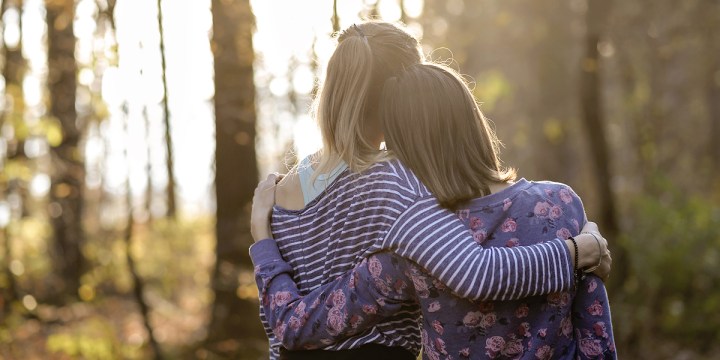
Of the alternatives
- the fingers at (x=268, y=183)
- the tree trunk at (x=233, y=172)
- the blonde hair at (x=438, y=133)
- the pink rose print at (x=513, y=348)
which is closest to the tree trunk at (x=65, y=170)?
the tree trunk at (x=233, y=172)

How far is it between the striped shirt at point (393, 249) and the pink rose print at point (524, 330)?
7.7 inches

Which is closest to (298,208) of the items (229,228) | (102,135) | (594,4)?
(229,228)

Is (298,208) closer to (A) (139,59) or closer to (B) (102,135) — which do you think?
(A) (139,59)

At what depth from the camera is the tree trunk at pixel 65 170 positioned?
1102 centimetres

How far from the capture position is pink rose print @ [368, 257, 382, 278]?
2.99m

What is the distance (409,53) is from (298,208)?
667mm

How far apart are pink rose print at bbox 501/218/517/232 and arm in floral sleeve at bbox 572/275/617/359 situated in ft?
1.08

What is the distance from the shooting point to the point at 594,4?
9555 millimetres

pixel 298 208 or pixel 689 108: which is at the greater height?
pixel 298 208

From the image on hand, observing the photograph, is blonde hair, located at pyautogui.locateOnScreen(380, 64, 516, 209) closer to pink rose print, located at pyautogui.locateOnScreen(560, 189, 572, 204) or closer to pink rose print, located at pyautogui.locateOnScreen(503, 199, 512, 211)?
pink rose print, located at pyautogui.locateOnScreen(503, 199, 512, 211)

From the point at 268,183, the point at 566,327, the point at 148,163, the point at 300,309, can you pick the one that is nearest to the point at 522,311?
the point at 566,327

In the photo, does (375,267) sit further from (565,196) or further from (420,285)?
(565,196)

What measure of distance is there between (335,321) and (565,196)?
0.88 metres

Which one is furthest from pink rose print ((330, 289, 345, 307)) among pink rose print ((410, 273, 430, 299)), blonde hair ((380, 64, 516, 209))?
blonde hair ((380, 64, 516, 209))
